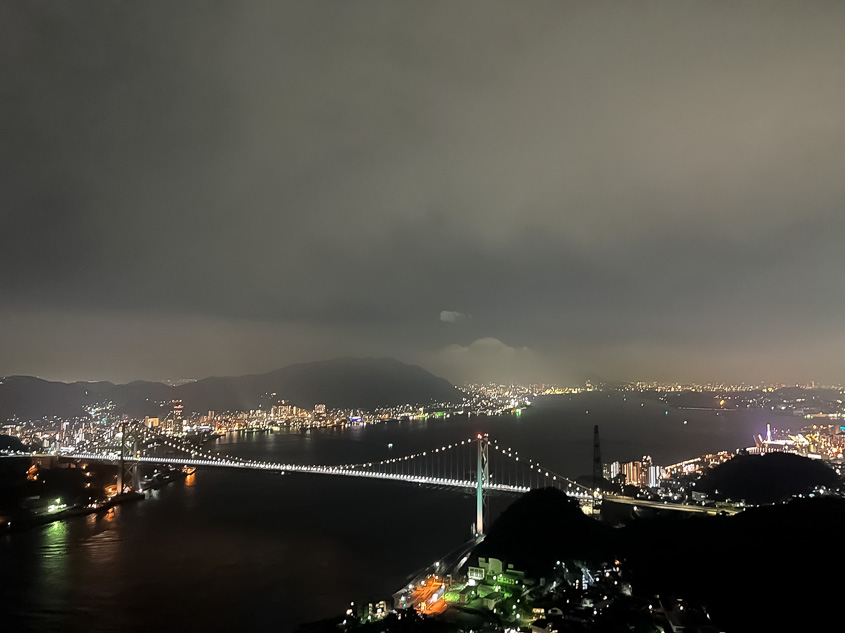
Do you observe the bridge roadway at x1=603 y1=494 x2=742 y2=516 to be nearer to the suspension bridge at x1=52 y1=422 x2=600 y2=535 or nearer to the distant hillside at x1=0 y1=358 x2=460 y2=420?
the suspension bridge at x1=52 y1=422 x2=600 y2=535

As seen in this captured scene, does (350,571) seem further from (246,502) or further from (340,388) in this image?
(340,388)

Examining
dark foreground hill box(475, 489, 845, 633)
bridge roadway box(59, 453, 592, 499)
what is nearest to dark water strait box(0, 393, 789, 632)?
bridge roadway box(59, 453, 592, 499)

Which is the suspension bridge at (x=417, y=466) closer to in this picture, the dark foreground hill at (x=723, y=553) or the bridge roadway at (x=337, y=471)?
the bridge roadway at (x=337, y=471)

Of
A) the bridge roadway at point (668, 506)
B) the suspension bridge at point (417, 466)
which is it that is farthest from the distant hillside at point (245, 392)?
the bridge roadway at point (668, 506)

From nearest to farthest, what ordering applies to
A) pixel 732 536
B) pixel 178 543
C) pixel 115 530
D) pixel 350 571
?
pixel 732 536
pixel 350 571
pixel 178 543
pixel 115 530

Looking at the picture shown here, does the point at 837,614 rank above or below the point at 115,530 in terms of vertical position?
above

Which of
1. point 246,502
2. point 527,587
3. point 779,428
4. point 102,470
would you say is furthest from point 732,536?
point 779,428

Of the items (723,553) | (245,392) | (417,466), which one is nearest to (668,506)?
(723,553)

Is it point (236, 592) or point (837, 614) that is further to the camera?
point (236, 592)
